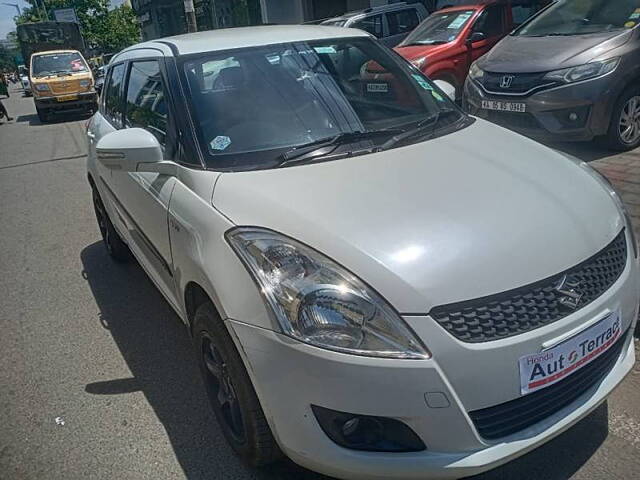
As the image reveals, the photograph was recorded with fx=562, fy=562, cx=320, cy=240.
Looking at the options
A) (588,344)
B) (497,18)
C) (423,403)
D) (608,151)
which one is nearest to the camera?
(423,403)

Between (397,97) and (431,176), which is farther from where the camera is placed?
(397,97)

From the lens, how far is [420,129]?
2.80 meters

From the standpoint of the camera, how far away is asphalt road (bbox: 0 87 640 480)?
2.33m

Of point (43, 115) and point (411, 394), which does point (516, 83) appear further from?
point (43, 115)

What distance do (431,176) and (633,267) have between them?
856 mm

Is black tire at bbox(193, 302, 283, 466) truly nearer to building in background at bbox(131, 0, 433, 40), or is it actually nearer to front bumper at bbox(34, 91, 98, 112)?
building in background at bbox(131, 0, 433, 40)

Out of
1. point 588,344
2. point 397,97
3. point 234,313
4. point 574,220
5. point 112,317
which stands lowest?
point 112,317

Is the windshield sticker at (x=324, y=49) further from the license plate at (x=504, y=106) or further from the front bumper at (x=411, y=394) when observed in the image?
the license plate at (x=504, y=106)

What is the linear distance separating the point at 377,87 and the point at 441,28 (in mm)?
6517

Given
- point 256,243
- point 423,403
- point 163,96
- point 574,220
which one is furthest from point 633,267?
point 163,96

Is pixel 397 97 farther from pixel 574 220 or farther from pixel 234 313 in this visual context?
pixel 234 313

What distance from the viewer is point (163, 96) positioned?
114 inches

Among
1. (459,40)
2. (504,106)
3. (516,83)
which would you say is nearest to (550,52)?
(516,83)

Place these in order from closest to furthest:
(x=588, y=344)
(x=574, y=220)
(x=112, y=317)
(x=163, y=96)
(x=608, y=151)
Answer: (x=588, y=344) < (x=574, y=220) < (x=163, y=96) < (x=112, y=317) < (x=608, y=151)
